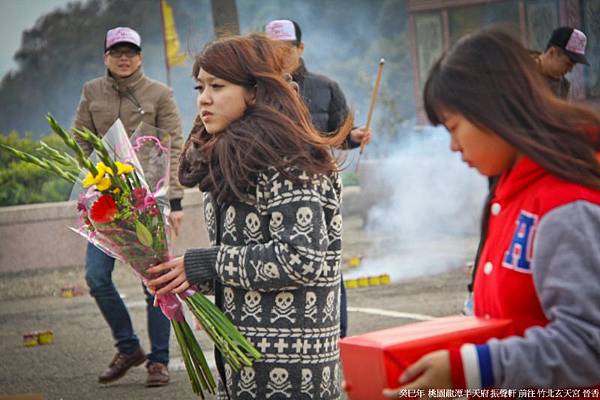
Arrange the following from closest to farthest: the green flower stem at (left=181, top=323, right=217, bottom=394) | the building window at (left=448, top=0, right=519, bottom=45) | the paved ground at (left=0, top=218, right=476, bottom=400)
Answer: the green flower stem at (left=181, top=323, right=217, bottom=394), the paved ground at (left=0, top=218, right=476, bottom=400), the building window at (left=448, top=0, right=519, bottom=45)

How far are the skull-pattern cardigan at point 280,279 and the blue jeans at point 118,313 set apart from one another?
294 cm

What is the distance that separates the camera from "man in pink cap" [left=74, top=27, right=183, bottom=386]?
646 centimetres

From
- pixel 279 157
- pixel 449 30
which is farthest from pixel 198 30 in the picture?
pixel 279 157

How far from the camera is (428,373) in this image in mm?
2209

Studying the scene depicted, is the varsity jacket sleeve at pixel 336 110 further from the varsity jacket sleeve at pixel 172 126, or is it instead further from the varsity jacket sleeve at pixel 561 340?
the varsity jacket sleeve at pixel 561 340

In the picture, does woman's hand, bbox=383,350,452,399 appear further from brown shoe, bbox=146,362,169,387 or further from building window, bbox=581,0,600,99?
building window, bbox=581,0,600,99

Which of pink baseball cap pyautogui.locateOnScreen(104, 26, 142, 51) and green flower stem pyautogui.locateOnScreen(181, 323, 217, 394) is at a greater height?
pink baseball cap pyautogui.locateOnScreen(104, 26, 142, 51)

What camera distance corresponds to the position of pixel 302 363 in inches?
134

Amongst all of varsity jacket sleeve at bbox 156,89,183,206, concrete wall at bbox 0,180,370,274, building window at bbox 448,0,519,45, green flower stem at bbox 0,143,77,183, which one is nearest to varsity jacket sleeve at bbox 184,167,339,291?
green flower stem at bbox 0,143,77,183

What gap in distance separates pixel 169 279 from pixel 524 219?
144cm

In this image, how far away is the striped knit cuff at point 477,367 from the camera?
222cm

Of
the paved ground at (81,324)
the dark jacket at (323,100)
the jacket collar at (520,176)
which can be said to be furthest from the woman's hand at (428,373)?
the dark jacket at (323,100)

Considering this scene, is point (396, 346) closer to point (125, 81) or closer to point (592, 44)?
point (125, 81)

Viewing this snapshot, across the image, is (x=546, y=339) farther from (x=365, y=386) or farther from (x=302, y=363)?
(x=302, y=363)
